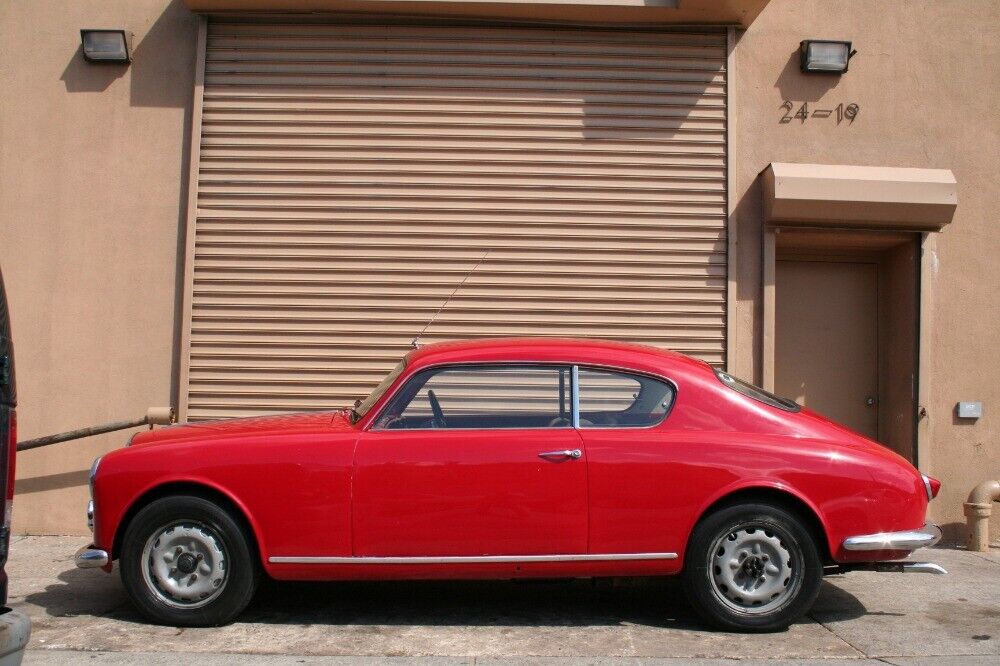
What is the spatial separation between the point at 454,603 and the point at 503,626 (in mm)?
537

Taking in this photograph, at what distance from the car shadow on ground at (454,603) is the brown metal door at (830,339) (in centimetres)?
249

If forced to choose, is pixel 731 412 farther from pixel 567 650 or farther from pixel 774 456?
pixel 567 650

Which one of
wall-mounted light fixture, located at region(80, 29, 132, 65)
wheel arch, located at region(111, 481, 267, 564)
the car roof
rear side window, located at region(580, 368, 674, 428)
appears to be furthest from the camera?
wall-mounted light fixture, located at region(80, 29, 132, 65)

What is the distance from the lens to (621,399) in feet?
18.1

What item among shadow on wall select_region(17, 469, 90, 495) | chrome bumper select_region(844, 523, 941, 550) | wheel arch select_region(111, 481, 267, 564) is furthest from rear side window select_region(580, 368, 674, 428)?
shadow on wall select_region(17, 469, 90, 495)

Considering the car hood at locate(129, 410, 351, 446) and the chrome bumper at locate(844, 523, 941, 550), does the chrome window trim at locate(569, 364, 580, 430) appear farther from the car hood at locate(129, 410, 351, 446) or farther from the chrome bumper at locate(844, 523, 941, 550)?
the chrome bumper at locate(844, 523, 941, 550)

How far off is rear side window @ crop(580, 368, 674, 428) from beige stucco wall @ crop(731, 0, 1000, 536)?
294cm

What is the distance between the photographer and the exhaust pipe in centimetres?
779

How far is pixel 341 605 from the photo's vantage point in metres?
5.95

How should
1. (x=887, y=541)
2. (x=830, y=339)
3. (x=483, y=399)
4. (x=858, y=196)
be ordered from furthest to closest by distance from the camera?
(x=830, y=339) < (x=858, y=196) < (x=483, y=399) < (x=887, y=541)

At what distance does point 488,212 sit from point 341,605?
3585mm

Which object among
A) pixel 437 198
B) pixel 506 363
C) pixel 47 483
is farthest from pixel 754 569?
pixel 47 483

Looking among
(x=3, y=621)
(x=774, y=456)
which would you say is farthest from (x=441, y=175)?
(x=3, y=621)

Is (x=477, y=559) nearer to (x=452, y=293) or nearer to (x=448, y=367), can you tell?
(x=448, y=367)
